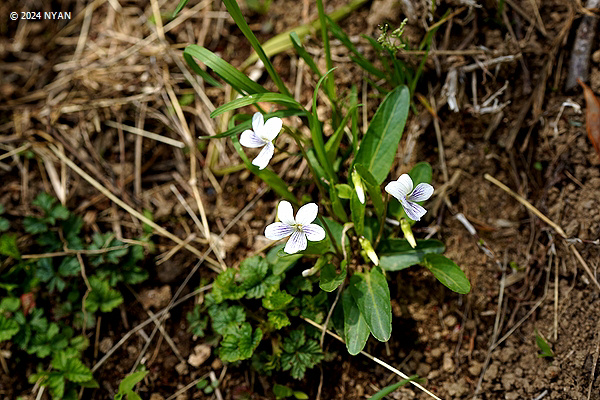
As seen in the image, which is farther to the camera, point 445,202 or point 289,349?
point 445,202

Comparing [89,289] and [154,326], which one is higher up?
[89,289]

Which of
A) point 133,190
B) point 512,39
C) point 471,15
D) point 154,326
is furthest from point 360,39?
point 154,326

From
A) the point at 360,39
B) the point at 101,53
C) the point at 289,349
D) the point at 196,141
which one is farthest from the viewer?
the point at 101,53

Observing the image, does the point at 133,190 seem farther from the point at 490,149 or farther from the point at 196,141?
the point at 490,149

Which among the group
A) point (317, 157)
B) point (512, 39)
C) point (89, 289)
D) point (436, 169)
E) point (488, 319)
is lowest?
point (488, 319)

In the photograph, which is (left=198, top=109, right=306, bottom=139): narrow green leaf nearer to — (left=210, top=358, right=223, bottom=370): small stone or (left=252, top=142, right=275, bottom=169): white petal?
(left=252, top=142, right=275, bottom=169): white petal

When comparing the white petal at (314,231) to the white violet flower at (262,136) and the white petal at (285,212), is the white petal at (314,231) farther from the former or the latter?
the white violet flower at (262,136)
